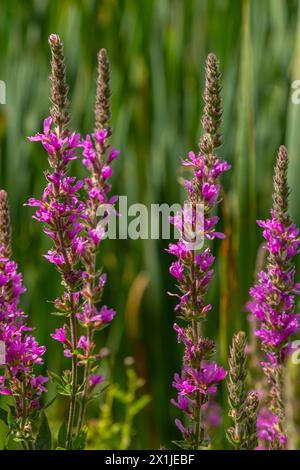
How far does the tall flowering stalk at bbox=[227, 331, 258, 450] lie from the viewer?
3.17ft

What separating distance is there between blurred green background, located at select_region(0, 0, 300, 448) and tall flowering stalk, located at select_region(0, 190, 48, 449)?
3.38ft

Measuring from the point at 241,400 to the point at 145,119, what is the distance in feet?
4.55

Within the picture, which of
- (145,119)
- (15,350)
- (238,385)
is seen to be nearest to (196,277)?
(238,385)

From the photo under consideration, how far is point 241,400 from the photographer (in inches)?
38.8

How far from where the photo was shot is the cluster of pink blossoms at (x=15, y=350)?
101cm

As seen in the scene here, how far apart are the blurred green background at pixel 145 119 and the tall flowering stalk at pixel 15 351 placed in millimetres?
1029

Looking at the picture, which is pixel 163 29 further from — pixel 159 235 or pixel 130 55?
pixel 159 235

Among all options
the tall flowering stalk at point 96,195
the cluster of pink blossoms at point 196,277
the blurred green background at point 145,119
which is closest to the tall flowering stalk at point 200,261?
the cluster of pink blossoms at point 196,277

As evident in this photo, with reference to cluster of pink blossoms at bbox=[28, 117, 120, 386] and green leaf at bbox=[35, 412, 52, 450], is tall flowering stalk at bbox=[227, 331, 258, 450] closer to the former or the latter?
cluster of pink blossoms at bbox=[28, 117, 120, 386]

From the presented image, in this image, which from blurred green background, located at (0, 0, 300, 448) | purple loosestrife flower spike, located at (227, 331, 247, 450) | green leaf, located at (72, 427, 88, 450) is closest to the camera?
purple loosestrife flower spike, located at (227, 331, 247, 450)

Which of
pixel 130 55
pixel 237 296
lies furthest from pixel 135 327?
pixel 130 55

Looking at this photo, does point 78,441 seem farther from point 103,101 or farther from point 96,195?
point 103,101

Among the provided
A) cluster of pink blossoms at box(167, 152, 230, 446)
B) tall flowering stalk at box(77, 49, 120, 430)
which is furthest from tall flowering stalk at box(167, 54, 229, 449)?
tall flowering stalk at box(77, 49, 120, 430)

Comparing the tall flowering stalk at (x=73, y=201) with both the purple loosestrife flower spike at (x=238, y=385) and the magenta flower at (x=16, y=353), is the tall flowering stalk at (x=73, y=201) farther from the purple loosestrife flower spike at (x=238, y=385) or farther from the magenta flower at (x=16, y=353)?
the purple loosestrife flower spike at (x=238, y=385)
